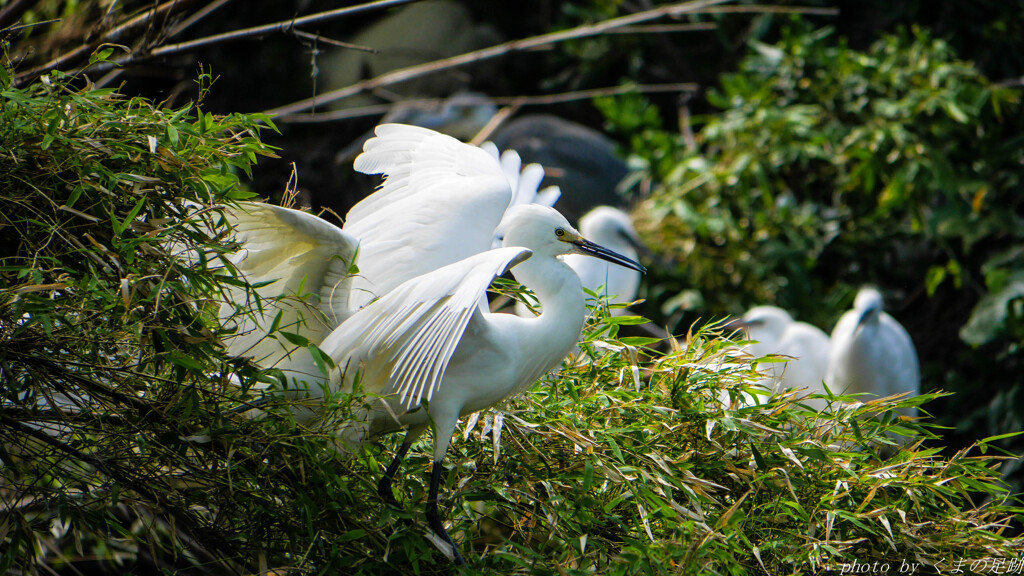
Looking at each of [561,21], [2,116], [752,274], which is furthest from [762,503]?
[561,21]

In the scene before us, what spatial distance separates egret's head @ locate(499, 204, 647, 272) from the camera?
5.68ft

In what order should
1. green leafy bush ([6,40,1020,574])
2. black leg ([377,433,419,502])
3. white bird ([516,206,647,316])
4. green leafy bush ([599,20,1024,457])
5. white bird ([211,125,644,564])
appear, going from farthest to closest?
white bird ([516,206,647,316]) → green leafy bush ([599,20,1024,457]) → black leg ([377,433,419,502]) → white bird ([211,125,644,564]) → green leafy bush ([6,40,1020,574])

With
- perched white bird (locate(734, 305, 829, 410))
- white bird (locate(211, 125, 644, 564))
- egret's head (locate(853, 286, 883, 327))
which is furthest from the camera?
perched white bird (locate(734, 305, 829, 410))

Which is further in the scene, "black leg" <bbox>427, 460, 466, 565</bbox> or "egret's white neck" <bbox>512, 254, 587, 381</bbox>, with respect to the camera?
"egret's white neck" <bbox>512, 254, 587, 381</bbox>

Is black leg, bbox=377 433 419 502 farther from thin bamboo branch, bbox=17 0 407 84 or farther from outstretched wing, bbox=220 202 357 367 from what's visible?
thin bamboo branch, bbox=17 0 407 84

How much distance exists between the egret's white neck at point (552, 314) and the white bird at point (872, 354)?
87.6 inches

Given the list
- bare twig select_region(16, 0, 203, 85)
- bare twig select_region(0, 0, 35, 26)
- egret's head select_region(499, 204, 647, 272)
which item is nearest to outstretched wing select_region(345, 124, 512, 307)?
egret's head select_region(499, 204, 647, 272)

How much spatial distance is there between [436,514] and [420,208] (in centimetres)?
71

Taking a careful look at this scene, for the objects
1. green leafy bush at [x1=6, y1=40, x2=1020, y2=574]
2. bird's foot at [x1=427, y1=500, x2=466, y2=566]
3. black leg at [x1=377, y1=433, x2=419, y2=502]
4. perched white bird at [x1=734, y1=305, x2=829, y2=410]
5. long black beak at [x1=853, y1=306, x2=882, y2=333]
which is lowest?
perched white bird at [x1=734, y1=305, x2=829, y2=410]

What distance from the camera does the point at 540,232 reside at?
1.73 meters

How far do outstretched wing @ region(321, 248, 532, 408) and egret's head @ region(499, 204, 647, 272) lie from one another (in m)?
0.23

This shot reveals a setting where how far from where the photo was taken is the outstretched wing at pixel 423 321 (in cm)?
136

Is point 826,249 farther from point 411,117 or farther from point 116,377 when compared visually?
point 116,377

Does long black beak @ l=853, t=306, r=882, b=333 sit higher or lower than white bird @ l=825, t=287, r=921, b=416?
higher
